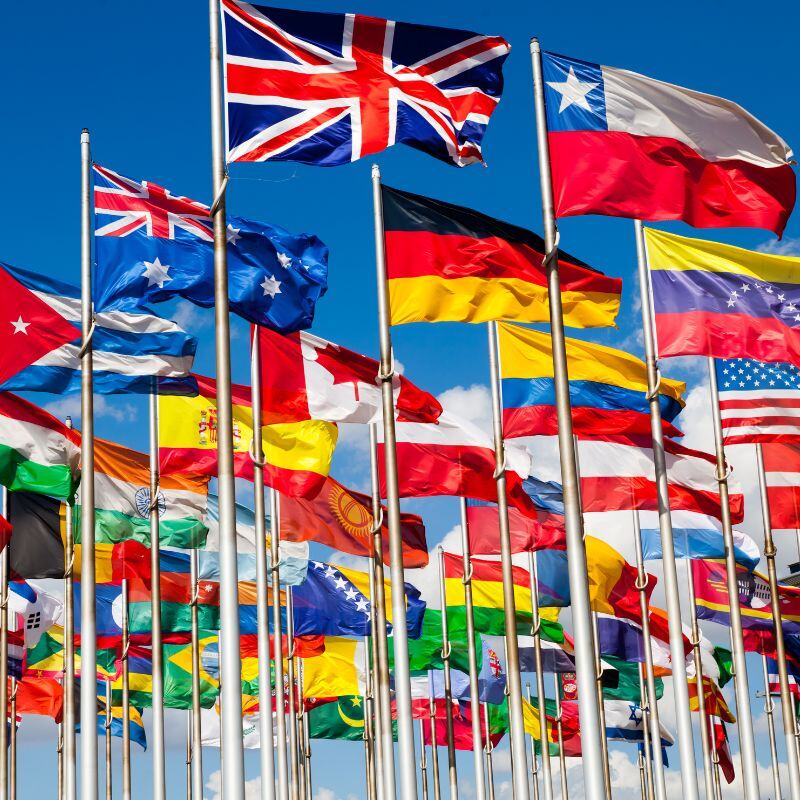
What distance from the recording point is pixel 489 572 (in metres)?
45.2

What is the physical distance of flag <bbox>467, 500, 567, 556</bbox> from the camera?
127 feet

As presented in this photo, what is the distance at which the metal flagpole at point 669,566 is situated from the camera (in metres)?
23.4

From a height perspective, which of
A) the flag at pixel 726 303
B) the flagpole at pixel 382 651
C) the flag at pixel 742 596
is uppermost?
the flag at pixel 726 303

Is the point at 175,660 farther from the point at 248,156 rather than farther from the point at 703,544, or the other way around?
the point at 248,156

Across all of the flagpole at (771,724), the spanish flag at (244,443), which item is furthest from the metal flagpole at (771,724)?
the spanish flag at (244,443)

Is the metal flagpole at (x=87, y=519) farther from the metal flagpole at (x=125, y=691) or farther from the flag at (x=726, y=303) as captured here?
the metal flagpole at (x=125, y=691)

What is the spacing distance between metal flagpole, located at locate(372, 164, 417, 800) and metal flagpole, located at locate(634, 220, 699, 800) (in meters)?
4.31

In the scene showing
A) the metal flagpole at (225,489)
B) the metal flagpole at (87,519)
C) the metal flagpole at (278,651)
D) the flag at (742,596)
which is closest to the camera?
the metal flagpole at (225,489)

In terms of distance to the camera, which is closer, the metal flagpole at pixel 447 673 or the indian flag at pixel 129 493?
the indian flag at pixel 129 493

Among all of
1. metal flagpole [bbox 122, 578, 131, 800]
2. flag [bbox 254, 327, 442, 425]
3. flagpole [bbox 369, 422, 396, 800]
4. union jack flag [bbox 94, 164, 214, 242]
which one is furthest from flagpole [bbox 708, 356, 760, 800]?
metal flagpole [bbox 122, 578, 131, 800]

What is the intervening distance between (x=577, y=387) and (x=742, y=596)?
16.7m

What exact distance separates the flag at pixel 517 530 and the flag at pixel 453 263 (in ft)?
37.5

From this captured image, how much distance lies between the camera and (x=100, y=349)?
86.6 ft

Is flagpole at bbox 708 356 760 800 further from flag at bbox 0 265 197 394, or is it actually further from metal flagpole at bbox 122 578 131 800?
metal flagpole at bbox 122 578 131 800
